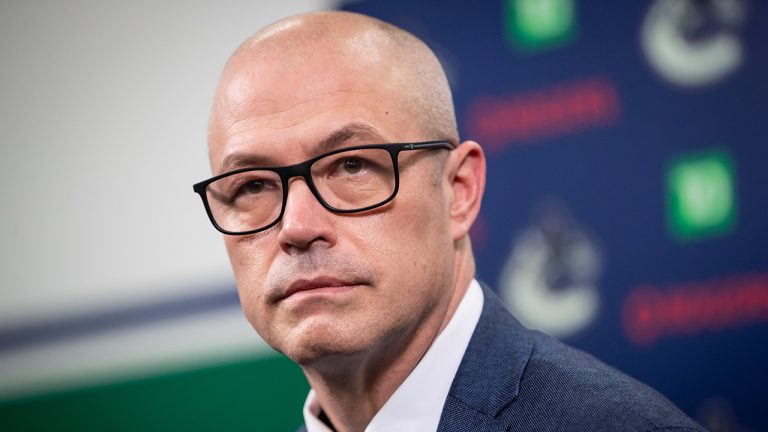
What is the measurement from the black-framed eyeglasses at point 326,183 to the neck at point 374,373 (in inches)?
10.8

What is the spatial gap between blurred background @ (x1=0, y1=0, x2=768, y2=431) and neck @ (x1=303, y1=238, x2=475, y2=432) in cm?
96

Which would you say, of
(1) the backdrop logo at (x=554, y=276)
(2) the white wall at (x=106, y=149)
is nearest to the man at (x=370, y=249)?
(1) the backdrop logo at (x=554, y=276)

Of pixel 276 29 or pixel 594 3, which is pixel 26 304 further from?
pixel 594 3

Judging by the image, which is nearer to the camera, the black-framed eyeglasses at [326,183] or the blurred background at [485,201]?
the black-framed eyeglasses at [326,183]

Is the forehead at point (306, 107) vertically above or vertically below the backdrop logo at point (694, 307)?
above

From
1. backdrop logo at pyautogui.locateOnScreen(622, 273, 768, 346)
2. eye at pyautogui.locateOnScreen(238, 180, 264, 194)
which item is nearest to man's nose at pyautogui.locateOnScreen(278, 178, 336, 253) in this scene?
eye at pyautogui.locateOnScreen(238, 180, 264, 194)

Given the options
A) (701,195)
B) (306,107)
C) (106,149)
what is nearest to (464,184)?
(306,107)

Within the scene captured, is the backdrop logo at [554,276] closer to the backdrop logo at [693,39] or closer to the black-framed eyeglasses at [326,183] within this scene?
the backdrop logo at [693,39]

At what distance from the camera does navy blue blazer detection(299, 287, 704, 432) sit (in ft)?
4.58

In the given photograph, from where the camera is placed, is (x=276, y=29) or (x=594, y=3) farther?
(x=594, y=3)

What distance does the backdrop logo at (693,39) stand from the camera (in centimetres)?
240

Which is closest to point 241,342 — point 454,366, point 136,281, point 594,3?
point 136,281

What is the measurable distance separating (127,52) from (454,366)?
84.7 inches

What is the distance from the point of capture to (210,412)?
3.00 m
